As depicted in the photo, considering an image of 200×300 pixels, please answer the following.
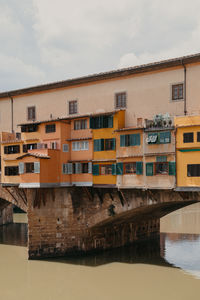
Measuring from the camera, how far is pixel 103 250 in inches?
1075

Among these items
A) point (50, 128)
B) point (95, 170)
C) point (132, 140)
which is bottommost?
point (95, 170)

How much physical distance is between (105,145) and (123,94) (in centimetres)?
366

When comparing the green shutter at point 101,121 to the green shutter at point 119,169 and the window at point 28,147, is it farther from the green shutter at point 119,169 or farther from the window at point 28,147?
the window at point 28,147

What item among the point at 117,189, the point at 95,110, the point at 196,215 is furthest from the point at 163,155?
Result: the point at 196,215

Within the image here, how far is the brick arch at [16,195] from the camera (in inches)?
1090

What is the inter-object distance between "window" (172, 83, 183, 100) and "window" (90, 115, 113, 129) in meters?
4.24

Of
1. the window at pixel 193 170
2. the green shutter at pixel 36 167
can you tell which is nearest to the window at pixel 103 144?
the green shutter at pixel 36 167

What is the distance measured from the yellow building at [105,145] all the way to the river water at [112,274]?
590cm

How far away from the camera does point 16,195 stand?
93.5ft

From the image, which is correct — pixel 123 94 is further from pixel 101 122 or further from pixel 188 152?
pixel 188 152

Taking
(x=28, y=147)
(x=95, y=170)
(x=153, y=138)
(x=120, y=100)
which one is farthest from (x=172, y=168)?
(x=28, y=147)

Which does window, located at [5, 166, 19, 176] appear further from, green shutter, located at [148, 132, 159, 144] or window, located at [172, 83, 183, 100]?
window, located at [172, 83, 183, 100]

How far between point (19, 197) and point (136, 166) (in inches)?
431

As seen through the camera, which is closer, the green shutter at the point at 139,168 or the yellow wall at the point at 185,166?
the yellow wall at the point at 185,166
